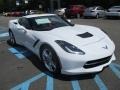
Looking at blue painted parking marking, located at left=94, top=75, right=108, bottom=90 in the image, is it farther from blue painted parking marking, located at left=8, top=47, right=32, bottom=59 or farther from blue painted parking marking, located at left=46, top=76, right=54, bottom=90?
blue painted parking marking, located at left=8, top=47, right=32, bottom=59

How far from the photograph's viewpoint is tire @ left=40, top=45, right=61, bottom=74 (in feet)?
20.5

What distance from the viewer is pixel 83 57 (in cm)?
596

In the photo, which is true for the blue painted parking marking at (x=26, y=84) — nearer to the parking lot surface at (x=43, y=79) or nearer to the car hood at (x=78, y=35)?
the parking lot surface at (x=43, y=79)

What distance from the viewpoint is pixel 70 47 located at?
614 centimetres

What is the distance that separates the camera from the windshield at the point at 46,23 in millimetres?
7740

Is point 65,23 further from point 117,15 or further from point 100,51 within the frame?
point 117,15

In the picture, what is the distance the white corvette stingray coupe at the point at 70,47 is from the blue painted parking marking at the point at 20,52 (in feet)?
3.10

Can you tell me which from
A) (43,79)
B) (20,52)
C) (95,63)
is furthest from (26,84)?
(20,52)

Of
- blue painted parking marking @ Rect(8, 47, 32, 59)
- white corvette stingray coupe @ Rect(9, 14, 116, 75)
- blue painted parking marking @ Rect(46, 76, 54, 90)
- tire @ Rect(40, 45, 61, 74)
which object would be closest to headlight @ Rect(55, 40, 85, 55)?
white corvette stingray coupe @ Rect(9, 14, 116, 75)

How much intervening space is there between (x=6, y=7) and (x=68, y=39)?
7148cm

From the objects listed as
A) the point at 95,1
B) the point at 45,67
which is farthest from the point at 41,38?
the point at 95,1

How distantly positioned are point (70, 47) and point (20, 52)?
3443mm

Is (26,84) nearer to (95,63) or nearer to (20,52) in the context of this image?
(95,63)

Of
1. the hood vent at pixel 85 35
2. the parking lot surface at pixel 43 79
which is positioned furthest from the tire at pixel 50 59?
→ the hood vent at pixel 85 35
